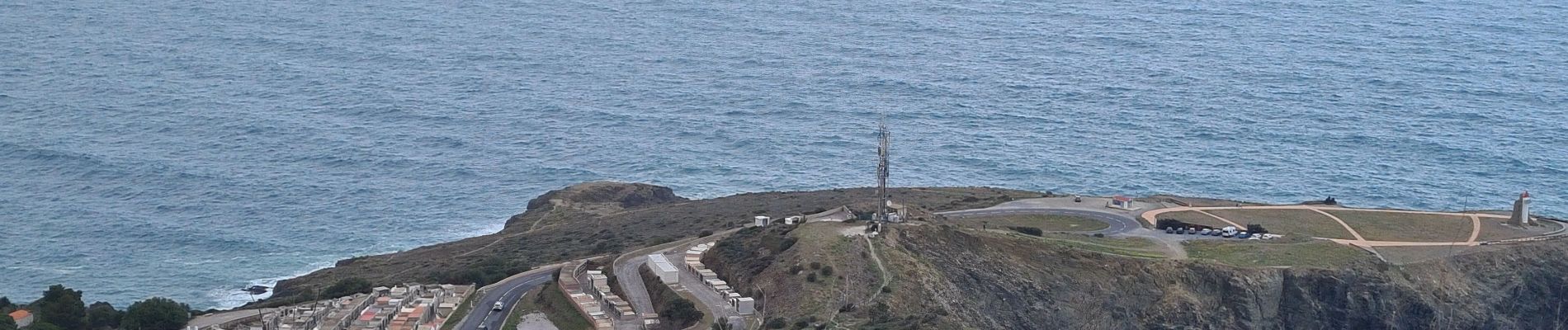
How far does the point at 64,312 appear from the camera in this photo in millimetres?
87188

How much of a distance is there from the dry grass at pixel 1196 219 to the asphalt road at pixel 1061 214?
2.18 m

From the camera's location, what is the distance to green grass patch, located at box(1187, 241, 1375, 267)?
8931 cm

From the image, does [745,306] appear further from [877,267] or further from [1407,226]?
[1407,226]

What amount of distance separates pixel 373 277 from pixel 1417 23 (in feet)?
406

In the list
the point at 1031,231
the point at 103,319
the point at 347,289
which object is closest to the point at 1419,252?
the point at 1031,231

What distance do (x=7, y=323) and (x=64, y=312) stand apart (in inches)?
171

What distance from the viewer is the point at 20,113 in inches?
5984

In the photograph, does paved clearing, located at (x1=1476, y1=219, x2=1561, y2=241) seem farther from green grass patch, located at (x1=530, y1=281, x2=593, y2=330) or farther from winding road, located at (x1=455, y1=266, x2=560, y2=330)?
winding road, located at (x1=455, y1=266, x2=560, y2=330)

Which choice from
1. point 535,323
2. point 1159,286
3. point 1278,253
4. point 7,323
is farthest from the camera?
point 1278,253

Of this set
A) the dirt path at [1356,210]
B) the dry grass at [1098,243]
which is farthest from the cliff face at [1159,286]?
the dirt path at [1356,210]

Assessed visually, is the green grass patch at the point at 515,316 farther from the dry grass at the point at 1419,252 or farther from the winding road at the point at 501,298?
the dry grass at the point at 1419,252

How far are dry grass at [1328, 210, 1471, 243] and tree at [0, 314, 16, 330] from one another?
2662 inches

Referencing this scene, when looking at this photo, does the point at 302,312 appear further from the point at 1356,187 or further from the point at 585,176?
the point at 1356,187

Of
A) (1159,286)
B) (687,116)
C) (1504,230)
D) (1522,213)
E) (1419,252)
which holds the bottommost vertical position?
(1159,286)
